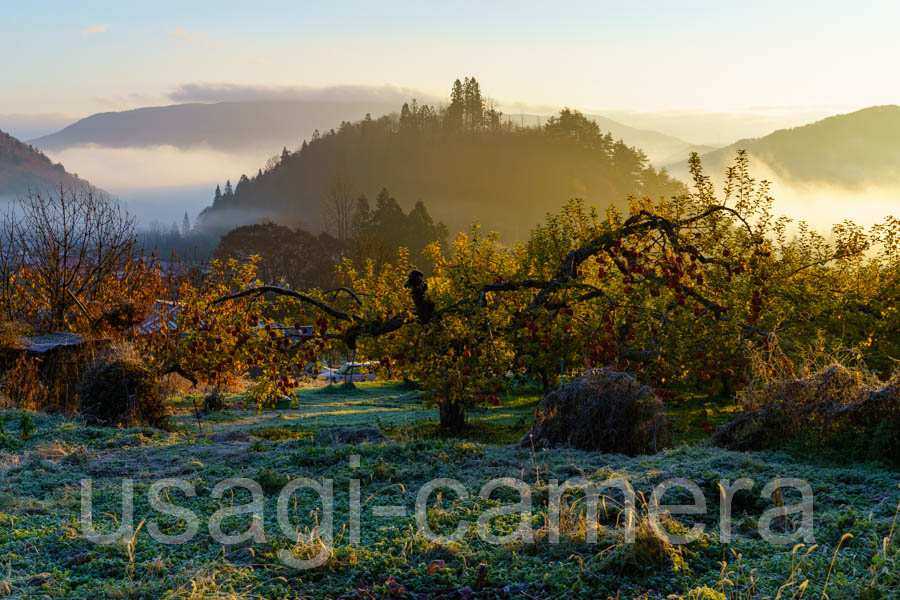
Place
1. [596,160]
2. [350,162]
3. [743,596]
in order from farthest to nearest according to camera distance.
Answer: [350,162] < [596,160] < [743,596]

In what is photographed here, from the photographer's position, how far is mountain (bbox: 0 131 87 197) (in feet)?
598

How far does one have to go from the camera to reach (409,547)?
5277mm

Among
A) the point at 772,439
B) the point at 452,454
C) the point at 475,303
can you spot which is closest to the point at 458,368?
the point at 475,303

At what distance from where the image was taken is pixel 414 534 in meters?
5.58

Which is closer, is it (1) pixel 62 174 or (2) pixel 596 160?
(2) pixel 596 160

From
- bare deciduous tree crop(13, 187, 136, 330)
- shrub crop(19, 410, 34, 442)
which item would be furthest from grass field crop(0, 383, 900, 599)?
bare deciduous tree crop(13, 187, 136, 330)

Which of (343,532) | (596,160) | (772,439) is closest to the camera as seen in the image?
(343,532)

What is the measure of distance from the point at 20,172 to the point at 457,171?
128 m

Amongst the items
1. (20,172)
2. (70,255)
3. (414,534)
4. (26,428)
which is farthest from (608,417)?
(20,172)

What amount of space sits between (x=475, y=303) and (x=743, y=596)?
6.17 m

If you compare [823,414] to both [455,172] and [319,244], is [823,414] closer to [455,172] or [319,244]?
[319,244]

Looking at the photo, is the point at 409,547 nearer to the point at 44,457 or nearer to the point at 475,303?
the point at 475,303

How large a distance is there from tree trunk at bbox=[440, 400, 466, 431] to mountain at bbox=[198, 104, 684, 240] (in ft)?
300

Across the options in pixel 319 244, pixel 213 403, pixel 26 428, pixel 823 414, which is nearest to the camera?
pixel 823 414
